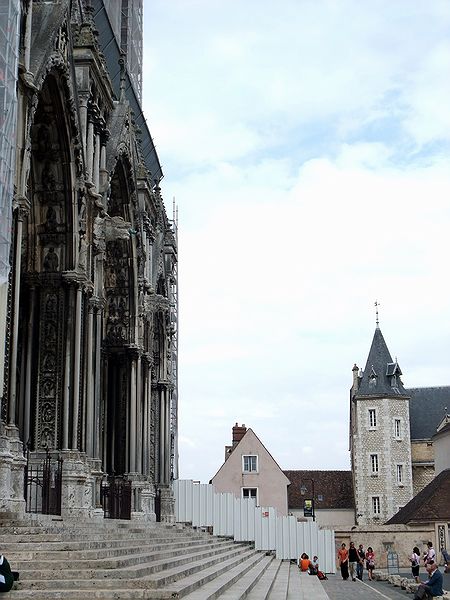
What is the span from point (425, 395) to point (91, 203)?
55221mm

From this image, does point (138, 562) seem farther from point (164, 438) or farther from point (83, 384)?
point (164, 438)

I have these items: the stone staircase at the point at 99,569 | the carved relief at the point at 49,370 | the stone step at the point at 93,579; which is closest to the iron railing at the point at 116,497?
the carved relief at the point at 49,370

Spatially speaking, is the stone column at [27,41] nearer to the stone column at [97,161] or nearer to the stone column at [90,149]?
the stone column at [90,149]

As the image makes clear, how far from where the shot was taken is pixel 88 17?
22500 millimetres

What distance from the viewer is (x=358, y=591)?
2561 centimetres

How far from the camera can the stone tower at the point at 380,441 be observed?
207 feet

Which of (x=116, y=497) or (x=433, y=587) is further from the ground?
(x=116, y=497)

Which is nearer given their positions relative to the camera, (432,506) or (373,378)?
(432,506)

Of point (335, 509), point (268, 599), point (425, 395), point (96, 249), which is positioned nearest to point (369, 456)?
point (335, 509)

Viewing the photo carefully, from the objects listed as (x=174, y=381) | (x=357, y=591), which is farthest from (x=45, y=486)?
(x=174, y=381)

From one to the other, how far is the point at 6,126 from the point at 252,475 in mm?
44233

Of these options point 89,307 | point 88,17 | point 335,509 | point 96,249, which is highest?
point 88,17

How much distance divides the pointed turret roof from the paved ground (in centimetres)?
3530

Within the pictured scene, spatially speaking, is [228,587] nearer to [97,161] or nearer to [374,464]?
[97,161]
